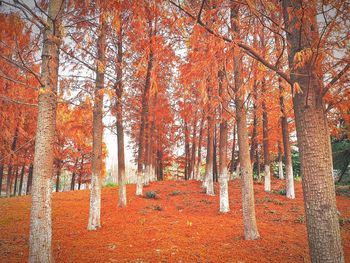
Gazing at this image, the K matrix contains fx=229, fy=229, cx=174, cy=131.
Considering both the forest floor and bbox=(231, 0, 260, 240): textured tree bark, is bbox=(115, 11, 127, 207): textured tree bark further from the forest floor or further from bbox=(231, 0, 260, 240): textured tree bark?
bbox=(231, 0, 260, 240): textured tree bark

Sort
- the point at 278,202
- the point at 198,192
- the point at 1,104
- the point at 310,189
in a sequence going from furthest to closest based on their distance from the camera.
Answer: the point at 198,192 < the point at 278,202 < the point at 1,104 < the point at 310,189

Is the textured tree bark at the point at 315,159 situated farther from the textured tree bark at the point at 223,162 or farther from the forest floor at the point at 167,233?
the textured tree bark at the point at 223,162

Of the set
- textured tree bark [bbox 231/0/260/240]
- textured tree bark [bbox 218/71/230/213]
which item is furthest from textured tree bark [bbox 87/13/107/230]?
textured tree bark [bbox 218/71/230/213]

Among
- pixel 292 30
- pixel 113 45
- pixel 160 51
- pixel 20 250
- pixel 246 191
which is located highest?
pixel 113 45

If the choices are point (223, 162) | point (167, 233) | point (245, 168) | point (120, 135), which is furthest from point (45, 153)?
point (223, 162)

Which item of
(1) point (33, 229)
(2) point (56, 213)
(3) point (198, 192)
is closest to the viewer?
(1) point (33, 229)

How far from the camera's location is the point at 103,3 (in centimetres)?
404

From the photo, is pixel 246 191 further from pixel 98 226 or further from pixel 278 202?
pixel 278 202

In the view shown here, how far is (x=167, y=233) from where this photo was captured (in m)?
7.02

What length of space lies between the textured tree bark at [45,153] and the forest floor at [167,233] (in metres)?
1.13

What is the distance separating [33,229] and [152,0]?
4674 millimetres

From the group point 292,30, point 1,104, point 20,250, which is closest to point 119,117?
point 1,104

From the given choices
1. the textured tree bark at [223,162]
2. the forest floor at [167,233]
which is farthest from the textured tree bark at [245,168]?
the textured tree bark at [223,162]

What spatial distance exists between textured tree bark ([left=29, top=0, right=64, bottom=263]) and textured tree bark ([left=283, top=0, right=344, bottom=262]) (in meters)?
4.33
